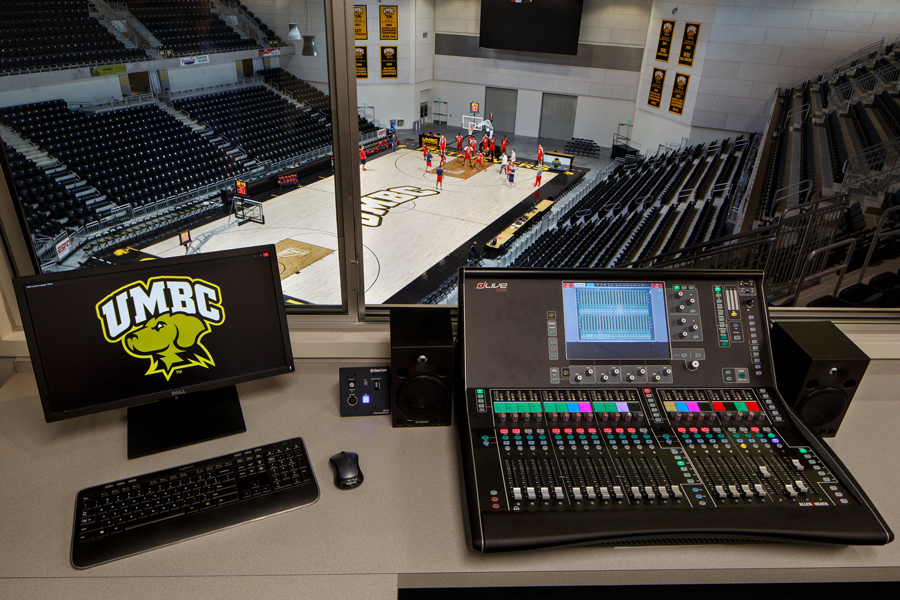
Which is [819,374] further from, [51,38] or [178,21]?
[178,21]

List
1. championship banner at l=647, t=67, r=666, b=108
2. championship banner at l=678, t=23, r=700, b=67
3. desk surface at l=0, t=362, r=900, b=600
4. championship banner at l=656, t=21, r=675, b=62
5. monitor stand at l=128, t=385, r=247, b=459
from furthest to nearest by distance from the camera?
1. championship banner at l=647, t=67, r=666, b=108
2. championship banner at l=656, t=21, r=675, b=62
3. championship banner at l=678, t=23, r=700, b=67
4. monitor stand at l=128, t=385, r=247, b=459
5. desk surface at l=0, t=362, r=900, b=600

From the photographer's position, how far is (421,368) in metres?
1.57

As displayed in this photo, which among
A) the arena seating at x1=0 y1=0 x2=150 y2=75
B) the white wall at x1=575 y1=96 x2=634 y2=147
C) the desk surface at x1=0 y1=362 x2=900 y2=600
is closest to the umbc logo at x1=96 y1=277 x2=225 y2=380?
the desk surface at x1=0 y1=362 x2=900 y2=600

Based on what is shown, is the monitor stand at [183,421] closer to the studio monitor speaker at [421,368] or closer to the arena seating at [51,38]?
the studio monitor speaker at [421,368]

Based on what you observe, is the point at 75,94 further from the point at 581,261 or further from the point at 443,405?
the point at 443,405

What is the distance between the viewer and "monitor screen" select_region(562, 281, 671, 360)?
65.1 inches

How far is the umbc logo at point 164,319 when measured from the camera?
148 cm

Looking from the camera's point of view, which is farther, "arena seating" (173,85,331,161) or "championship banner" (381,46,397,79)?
"championship banner" (381,46,397,79)

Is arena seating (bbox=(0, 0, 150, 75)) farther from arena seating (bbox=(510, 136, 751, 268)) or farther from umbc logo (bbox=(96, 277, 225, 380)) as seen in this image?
umbc logo (bbox=(96, 277, 225, 380))

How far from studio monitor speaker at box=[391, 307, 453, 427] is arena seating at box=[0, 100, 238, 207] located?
8793mm

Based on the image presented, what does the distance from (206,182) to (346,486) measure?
9838 mm

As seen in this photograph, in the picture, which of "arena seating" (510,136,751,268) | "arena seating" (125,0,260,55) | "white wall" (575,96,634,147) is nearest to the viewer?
"arena seating" (510,136,751,268)

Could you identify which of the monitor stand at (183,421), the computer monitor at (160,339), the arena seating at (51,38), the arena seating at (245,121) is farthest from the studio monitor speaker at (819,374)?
the arena seating at (51,38)

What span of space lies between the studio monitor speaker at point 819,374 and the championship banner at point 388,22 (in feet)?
59.2
